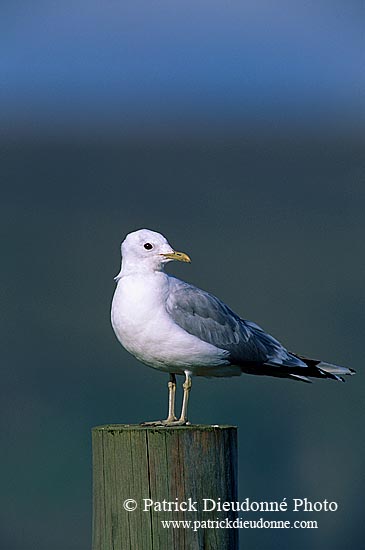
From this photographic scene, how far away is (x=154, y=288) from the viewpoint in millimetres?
5094

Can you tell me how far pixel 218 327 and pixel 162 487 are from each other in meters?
1.24

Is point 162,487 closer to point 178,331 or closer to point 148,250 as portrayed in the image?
point 178,331

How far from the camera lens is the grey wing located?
16.8 feet

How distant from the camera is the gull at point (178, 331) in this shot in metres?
4.91

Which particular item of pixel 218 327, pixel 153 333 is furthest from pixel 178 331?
pixel 218 327

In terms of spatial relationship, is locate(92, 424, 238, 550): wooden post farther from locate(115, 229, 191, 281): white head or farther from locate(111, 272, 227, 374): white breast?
locate(115, 229, 191, 281): white head

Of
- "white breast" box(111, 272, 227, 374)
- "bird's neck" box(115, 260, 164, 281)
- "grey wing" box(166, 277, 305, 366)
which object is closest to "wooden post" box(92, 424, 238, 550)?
"white breast" box(111, 272, 227, 374)

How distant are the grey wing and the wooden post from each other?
93cm

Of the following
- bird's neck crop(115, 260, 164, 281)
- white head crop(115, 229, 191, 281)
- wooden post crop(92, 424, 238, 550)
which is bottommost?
wooden post crop(92, 424, 238, 550)

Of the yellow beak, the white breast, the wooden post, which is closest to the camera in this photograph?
the wooden post

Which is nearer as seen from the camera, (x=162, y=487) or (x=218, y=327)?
(x=162, y=487)

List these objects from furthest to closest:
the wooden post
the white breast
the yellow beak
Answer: the yellow beak, the white breast, the wooden post

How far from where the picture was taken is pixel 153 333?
489 cm

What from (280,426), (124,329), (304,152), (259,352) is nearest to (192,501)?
(124,329)
